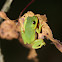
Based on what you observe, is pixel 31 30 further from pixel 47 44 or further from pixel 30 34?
pixel 47 44

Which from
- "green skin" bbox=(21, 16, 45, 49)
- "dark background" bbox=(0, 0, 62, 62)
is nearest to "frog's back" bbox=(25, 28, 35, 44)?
"green skin" bbox=(21, 16, 45, 49)

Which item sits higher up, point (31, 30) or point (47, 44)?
point (31, 30)

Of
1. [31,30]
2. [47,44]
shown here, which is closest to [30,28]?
[31,30]

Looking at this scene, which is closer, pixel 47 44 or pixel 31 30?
pixel 31 30

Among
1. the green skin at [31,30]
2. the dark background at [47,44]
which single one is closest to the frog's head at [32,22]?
the green skin at [31,30]

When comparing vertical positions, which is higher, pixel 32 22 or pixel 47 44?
pixel 32 22

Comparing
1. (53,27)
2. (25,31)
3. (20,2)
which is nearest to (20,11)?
(20,2)

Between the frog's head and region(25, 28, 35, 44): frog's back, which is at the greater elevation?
the frog's head

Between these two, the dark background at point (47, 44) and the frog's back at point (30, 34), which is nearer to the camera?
the frog's back at point (30, 34)

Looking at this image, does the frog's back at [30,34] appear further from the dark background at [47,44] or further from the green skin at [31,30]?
the dark background at [47,44]

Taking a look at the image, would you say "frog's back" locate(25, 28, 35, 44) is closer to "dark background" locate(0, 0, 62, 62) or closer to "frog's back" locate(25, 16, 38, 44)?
"frog's back" locate(25, 16, 38, 44)

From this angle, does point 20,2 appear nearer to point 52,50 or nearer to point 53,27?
point 53,27

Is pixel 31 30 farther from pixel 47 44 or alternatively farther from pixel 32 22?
pixel 47 44
